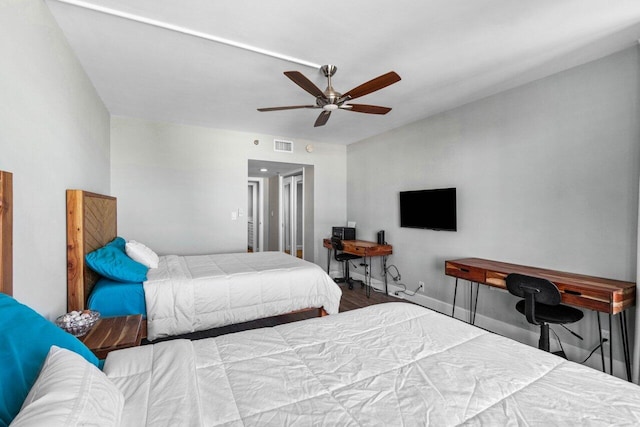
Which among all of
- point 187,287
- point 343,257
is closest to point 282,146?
point 343,257

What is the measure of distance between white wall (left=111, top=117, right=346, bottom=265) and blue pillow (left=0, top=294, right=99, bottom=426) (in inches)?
125

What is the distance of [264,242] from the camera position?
7.36 metres

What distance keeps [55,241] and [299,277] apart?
1857 mm

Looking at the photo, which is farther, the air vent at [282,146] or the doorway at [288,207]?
the doorway at [288,207]

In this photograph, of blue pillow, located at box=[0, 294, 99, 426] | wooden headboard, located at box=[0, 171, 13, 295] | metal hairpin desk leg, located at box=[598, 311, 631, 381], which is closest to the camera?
blue pillow, located at box=[0, 294, 99, 426]

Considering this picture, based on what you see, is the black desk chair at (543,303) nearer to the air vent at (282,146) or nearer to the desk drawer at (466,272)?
the desk drawer at (466,272)

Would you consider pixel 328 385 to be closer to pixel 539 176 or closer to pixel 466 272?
pixel 466 272

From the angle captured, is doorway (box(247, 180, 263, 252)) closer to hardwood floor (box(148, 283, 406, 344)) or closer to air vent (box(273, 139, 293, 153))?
air vent (box(273, 139, 293, 153))

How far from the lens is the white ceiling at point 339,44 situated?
5.74 feet

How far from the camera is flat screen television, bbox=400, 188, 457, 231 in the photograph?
3471 mm

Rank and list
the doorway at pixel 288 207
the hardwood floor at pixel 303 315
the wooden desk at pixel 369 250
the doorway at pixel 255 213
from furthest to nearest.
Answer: the doorway at pixel 255 213 → the doorway at pixel 288 207 → the wooden desk at pixel 369 250 → the hardwood floor at pixel 303 315

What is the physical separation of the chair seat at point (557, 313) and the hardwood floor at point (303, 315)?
1.95m

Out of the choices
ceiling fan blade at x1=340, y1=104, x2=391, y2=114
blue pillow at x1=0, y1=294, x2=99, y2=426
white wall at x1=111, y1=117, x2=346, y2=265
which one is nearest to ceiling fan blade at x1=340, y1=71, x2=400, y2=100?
ceiling fan blade at x1=340, y1=104, x2=391, y2=114

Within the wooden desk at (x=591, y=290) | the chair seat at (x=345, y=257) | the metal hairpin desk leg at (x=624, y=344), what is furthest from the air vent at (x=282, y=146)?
the metal hairpin desk leg at (x=624, y=344)
